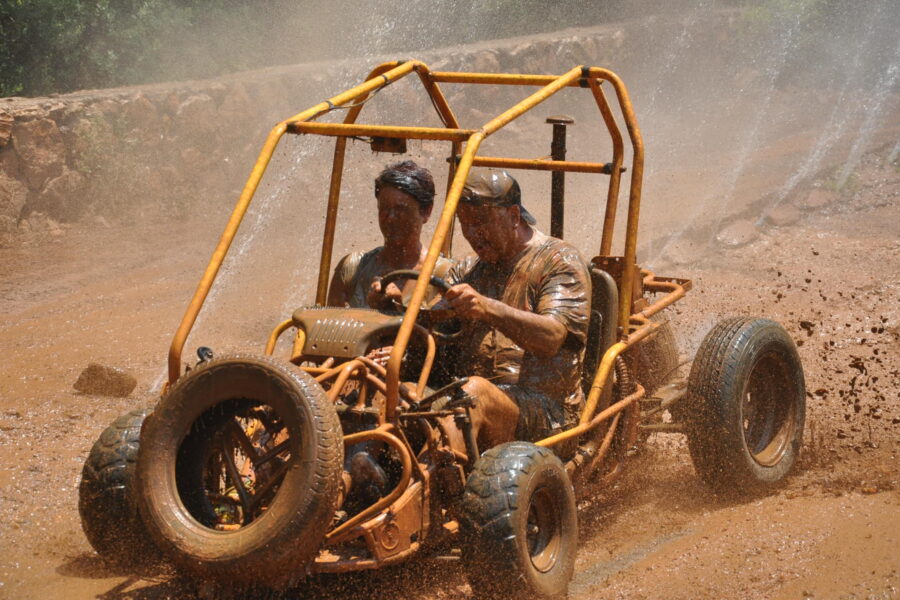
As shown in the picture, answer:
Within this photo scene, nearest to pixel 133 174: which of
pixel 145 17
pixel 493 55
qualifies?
pixel 145 17

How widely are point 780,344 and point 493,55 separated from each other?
32.7 ft

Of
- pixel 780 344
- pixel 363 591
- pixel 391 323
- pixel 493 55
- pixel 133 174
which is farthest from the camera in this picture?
pixel 493 55

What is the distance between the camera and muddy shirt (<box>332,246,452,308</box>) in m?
5.16

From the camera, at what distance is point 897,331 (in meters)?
8.07

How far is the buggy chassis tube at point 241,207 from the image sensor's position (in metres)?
3.73

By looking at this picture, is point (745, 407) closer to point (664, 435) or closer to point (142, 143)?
point (664, 435)

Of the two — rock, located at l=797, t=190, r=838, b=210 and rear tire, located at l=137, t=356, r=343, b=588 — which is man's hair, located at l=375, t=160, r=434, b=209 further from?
rock, located at l=797, t=190, r=838, b=210

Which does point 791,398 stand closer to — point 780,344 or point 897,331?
point 780,344

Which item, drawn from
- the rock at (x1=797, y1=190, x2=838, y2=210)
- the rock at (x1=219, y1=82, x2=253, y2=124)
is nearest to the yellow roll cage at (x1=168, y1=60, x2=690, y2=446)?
the rock at (x1=797, y1=190, x2=838, y2=210)

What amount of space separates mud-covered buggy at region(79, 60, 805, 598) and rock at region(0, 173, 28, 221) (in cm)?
656

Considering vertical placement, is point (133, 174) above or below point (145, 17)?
below

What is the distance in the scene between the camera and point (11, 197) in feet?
34.3

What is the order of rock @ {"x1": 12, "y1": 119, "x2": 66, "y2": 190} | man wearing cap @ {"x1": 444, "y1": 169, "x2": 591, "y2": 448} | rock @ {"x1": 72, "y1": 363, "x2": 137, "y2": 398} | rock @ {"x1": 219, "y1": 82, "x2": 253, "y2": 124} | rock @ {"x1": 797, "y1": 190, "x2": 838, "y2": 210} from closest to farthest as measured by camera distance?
man wearing cap @ {"x1": 444, "y1": 169, "x2": 591, "y2": 448}, rock @ {"x1": 72, "y1": 363, "x2": 137, "y2": 398}, rock @ {"x1": 12, "y1": 119, "x2": 66, "y2": 190}, rock @ {"x1": 797, "y1": 190, "x2": 838, "y2": 210}, rock @ {"x1": 219, "y1": 82, "x2": 253, "y2": 124}

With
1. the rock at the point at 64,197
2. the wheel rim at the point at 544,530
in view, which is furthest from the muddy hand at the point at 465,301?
the rock at the point at 64,197
